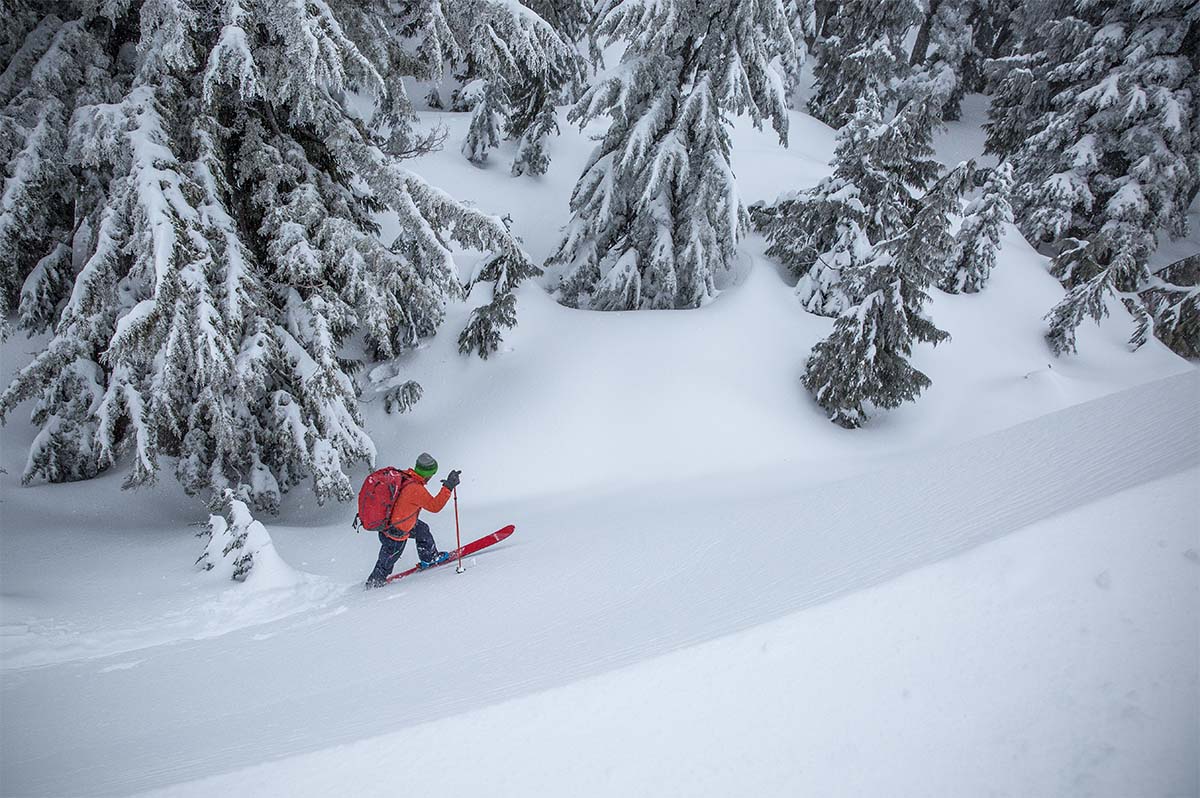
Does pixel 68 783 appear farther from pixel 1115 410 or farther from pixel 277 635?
pixel 1115 410

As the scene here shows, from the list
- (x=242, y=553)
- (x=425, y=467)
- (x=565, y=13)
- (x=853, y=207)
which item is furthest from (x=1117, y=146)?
(x=242, y=553)

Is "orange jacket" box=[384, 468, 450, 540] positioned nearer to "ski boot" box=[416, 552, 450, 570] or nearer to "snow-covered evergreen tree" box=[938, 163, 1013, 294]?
"ski boot" box=[416, 552, 450, 570]

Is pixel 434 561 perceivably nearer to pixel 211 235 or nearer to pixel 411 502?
pixel 411 502

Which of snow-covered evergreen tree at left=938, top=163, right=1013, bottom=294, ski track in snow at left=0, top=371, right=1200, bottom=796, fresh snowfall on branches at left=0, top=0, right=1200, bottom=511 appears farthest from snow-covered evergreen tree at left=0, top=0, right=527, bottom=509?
snow-covered evergreen tree at left=938, top=163, right=1013, bottom=294

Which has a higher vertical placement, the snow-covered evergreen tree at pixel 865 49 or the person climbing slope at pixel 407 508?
Result: the snow-covered evergreen tree at pixel 865 49

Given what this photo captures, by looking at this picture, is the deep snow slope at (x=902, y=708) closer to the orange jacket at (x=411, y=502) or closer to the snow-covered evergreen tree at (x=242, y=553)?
the orange jacket at (x=411, y=502)

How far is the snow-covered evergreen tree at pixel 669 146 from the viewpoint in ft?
30.4

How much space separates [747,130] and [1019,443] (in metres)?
22.0

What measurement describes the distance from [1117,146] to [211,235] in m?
23.4

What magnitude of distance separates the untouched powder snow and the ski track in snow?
3 cm

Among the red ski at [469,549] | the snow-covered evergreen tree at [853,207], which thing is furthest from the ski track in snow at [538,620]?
the snow-covered evergreen tree at [853,207]

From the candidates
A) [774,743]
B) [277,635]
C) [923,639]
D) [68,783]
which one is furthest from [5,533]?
[923,639]

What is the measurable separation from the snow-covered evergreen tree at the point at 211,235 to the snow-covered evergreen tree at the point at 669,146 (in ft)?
10.7

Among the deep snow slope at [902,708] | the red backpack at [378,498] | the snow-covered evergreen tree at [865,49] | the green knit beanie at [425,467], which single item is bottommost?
the red backpack at [378,498]
